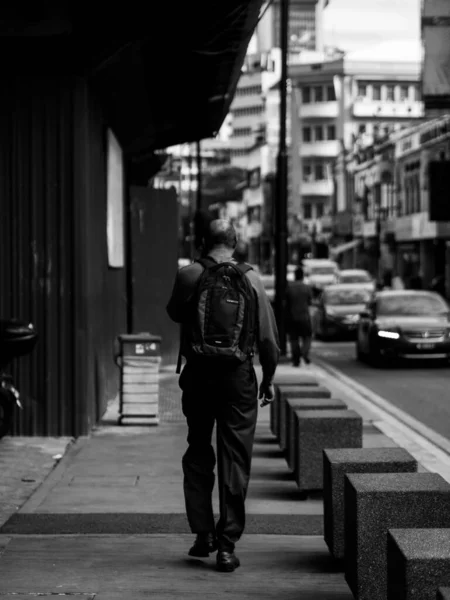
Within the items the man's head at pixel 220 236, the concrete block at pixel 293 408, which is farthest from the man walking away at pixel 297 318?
the man's head at pixel 220 236

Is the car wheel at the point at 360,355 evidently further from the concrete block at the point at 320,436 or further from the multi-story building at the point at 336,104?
the multi-story building at the point at 336,104

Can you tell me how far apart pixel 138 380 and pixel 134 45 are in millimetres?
3351

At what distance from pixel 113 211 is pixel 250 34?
4.41 meters

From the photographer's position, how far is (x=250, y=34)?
13.5 metres

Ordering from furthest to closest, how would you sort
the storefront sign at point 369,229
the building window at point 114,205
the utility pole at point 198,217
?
1. the storefront sign at point 369,229
2. the building window at point 114,205
3. the utility pole at point 198,217

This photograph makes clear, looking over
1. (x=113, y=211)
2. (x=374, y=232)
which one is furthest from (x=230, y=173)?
(x=374, y=232)

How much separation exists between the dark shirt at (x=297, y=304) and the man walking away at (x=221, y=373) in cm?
1707

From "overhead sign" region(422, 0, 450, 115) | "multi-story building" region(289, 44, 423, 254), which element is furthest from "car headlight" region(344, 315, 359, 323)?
"multi-story building" region(289, 44, 423, 254)

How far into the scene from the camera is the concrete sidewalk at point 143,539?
23.4 ft

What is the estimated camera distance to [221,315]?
743 cm

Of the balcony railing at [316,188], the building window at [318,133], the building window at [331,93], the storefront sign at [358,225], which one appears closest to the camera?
the storefront sign at [358,225]

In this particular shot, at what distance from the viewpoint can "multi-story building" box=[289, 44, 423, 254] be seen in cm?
11844

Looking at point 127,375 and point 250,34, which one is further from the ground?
point 250,34

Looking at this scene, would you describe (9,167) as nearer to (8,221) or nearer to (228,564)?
(8,221)
